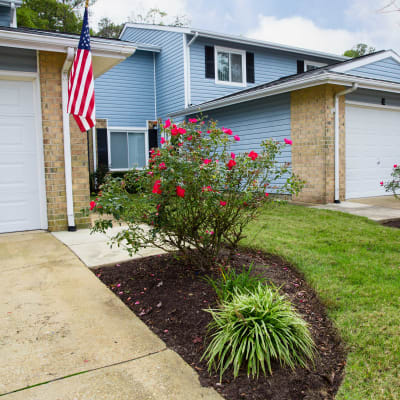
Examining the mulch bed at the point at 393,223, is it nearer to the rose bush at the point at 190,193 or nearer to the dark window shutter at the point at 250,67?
the rose bush at the point at 190,193

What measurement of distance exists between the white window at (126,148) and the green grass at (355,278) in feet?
29.3

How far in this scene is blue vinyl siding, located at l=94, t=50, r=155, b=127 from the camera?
15.2 metres

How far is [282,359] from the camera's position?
2.59 meters

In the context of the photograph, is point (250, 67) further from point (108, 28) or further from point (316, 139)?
point (108, 28)

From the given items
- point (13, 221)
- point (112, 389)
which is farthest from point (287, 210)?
point (112, 389)

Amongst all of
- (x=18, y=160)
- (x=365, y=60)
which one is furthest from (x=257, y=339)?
(x=365, y=60)

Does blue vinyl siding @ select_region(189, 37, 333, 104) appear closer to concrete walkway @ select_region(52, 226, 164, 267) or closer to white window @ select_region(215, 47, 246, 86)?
white window @ select_region(215, 47, 246, 86)

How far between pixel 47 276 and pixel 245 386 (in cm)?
276

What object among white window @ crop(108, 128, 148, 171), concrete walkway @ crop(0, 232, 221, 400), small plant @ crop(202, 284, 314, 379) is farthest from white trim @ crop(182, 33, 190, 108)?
small plant @ crop(202, 284, 314, 379)

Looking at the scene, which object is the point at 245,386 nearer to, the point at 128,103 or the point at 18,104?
the point at 18,104

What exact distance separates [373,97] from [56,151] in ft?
28.7

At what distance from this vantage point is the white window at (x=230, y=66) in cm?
1527

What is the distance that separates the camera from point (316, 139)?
1013cm

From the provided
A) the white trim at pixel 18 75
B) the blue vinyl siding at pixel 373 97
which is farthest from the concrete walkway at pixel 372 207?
the white trim at pixel 18 75
